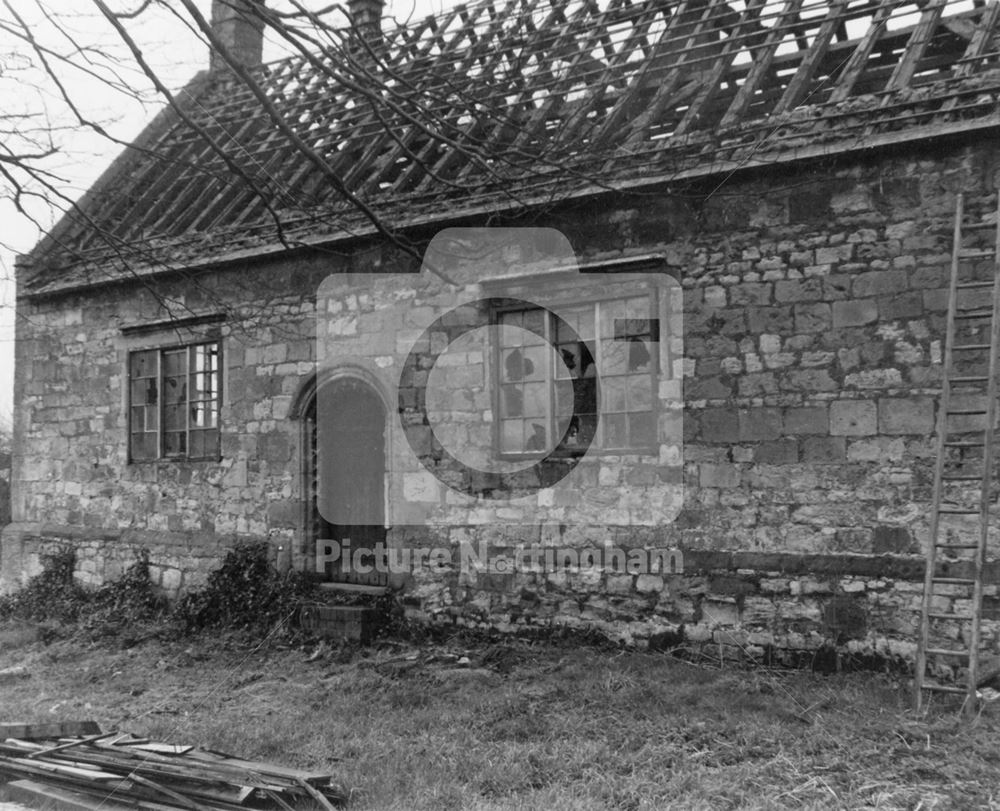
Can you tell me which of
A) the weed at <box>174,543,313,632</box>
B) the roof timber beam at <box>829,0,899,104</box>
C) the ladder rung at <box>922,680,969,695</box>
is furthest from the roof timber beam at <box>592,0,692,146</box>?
the weed at <box>174,543,313,632</box>

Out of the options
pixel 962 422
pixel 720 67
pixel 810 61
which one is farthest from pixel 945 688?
pixel 720 67

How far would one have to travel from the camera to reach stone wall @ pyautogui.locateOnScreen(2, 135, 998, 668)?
24.5 ft

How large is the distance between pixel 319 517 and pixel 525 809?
19.5ft

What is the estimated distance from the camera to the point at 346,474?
1066 centimetres

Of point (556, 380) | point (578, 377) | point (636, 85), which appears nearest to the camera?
point (578, 377)

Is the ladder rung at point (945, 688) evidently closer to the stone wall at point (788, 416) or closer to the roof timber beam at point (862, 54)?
the stone wall at point (788, 416)

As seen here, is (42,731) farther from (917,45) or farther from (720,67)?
(917,45)

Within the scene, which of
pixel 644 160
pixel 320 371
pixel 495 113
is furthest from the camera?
pixel 320 371

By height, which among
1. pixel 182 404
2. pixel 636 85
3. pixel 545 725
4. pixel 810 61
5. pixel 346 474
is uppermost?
pixel 636 85

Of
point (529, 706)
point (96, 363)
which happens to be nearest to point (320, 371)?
point (96, 363)

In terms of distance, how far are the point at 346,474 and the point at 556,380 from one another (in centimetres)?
284

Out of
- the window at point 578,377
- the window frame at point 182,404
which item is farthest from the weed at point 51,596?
the window at point 578,377

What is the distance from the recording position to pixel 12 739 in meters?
6.38

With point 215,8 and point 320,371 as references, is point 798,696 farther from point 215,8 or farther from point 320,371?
point 215,8
